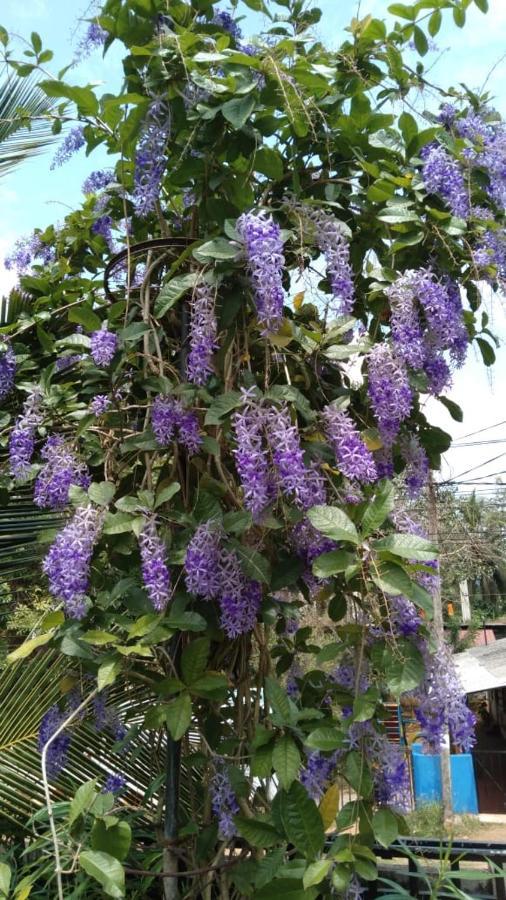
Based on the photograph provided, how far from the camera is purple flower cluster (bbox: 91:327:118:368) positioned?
161cm

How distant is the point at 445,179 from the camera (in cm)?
149

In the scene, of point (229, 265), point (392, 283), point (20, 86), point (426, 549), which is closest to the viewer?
point (426, 549)

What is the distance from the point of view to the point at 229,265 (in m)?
1.40

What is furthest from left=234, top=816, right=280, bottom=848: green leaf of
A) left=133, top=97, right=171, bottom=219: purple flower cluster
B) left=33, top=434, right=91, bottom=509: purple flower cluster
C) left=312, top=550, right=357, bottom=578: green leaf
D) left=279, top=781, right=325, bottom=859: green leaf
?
left=133, top=97, right=171, bottom=219: purple flower cluster

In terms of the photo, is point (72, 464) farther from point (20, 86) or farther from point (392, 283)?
point (20, 86)

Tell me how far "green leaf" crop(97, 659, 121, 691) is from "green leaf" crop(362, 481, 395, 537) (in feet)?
→ 1.67

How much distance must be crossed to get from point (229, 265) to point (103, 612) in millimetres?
710

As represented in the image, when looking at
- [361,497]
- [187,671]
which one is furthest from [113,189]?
[187,671]

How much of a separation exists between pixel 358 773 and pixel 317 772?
0.46 ft

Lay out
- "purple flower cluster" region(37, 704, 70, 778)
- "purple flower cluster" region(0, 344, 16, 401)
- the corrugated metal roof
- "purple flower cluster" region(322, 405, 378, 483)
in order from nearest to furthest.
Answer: "purple flower cluster" region(322, 405, 378, 483)
"purple flower cluster" region(37, 704, 70, 778)
"purple flower cluster" region(0, 344, 16, 401)
the corrugated metal roof

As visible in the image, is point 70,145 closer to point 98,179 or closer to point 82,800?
point 98,179

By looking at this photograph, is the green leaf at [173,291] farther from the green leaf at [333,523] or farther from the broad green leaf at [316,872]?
the broad green leaf at [316,872]

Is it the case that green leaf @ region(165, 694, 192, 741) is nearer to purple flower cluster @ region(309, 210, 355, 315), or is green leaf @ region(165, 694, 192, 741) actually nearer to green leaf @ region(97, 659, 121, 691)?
green leaf @ region(97, 659, 121, 691)

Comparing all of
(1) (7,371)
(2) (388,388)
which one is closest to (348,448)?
(2) (388,388)
